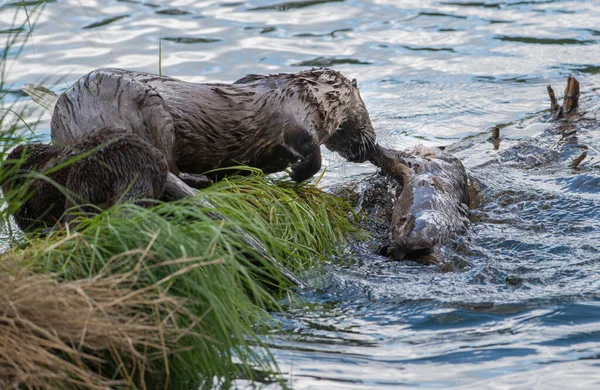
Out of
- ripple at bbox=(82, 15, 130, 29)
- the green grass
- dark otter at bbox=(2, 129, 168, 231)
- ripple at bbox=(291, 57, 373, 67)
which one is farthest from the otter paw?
ripple at bbox=(82, 15, 130, 29)

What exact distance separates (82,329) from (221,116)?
6.74 ft

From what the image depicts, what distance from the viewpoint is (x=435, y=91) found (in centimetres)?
821

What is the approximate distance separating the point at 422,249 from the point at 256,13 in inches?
235

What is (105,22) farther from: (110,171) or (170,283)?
(170,283)

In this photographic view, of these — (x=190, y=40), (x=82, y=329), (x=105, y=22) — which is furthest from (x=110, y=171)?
(x=105, y=22)

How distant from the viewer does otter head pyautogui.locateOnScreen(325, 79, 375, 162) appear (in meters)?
5.60

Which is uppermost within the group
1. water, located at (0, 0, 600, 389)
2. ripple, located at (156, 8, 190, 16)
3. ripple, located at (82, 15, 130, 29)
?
ripple, located at (156, 8, 190, 16)

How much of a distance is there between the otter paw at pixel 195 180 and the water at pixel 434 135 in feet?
2.52

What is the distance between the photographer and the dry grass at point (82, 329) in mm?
2760

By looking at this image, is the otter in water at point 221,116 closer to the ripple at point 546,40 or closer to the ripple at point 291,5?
the ripple at point 546,40

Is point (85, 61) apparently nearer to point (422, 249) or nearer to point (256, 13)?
point (256, 13)

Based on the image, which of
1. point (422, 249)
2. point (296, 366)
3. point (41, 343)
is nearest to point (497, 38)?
point (422, 249)

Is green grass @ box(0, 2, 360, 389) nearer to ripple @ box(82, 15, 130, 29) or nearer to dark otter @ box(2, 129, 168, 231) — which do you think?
dark otter @ box(2, 129, 168, 231)

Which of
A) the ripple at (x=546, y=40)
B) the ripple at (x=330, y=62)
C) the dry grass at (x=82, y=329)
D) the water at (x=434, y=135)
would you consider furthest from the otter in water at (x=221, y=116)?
the ripple at (x=546, y=40)
